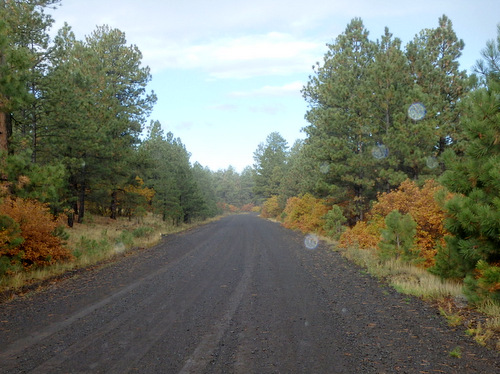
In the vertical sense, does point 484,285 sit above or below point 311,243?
above

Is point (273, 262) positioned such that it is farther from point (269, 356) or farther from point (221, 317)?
point (269, 356)

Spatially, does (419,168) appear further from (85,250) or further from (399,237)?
(85,250)

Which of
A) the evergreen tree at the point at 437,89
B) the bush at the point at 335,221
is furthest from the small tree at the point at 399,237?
the bush at the point at 335,221

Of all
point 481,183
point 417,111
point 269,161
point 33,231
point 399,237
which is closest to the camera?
point 481,183

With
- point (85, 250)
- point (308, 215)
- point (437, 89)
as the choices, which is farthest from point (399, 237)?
point (308, 215)

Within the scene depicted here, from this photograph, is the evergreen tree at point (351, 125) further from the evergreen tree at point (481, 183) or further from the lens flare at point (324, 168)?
the evergreen tree at point (481, 183)

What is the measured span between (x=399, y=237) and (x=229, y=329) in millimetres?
7315

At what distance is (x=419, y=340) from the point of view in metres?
5.09

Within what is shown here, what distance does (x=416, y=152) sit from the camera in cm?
1512

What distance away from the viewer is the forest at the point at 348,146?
22.1 feet

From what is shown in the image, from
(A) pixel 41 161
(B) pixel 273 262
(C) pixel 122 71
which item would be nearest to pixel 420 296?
(B) pixel 273 262

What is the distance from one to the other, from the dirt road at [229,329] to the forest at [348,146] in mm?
1792

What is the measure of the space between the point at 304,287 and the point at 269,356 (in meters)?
4.13

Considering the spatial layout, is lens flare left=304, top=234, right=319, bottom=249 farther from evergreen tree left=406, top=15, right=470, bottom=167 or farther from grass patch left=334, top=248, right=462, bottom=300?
evergreen tree left=406, top=15, right=470, bottom=167
